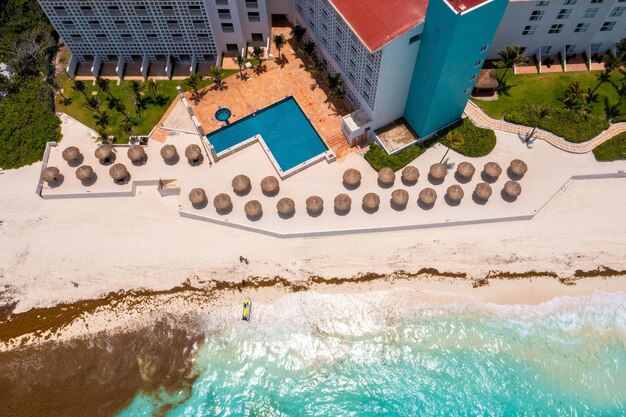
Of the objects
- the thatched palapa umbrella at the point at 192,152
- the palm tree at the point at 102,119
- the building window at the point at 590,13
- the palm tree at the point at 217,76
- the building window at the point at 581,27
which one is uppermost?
the palm tree at the point at 217,76

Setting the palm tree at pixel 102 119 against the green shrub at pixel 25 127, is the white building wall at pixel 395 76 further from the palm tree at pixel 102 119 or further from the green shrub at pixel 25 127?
the green shrub at pixel 25 127

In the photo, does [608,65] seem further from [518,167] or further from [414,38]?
[414,38]

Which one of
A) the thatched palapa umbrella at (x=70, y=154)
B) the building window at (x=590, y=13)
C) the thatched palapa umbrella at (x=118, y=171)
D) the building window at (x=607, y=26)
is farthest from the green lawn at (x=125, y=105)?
the building window at (x=607, y=26)

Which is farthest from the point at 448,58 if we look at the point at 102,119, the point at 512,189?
the point at 102,119

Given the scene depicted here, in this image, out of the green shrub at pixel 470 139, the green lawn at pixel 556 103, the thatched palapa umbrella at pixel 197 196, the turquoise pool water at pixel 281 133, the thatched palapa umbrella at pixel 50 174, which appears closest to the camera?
the thatched palapa umbrella at pixel 197 196

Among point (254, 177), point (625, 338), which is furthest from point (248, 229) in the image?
point (625, 338)

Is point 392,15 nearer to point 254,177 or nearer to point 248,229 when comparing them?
point 254,177
